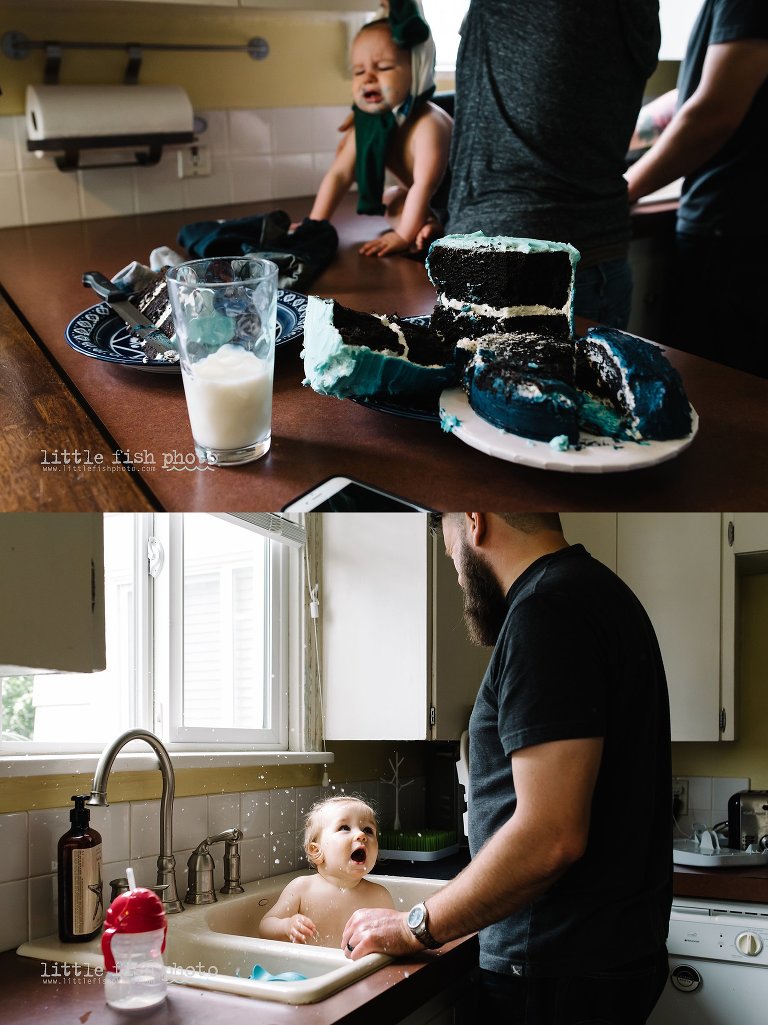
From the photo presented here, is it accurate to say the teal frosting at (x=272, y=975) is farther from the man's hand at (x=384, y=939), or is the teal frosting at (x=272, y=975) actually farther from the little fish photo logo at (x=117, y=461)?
the little fish photo logo at (x=117, y=461)

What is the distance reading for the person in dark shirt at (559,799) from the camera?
92 centimetres

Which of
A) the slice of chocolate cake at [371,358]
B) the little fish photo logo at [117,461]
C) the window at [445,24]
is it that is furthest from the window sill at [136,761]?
the window at [445,24]

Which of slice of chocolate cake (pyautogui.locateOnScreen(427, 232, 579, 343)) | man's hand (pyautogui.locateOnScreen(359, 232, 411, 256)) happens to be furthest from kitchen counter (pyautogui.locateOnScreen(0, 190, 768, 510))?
man's hand (pyautogui.locateOnScreen(359, 232, 411, 256))

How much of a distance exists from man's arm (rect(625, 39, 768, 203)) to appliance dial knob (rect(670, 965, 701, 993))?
1.48 meters

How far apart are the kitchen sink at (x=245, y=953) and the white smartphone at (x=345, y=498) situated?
629 mm

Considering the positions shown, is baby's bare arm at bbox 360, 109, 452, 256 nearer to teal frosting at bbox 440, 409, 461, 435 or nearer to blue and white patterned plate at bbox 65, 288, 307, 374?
blue and white patterned plate at bbox 65, 288, 307, 374

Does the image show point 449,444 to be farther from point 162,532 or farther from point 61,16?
point 61,16

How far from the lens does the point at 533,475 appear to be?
607 mm

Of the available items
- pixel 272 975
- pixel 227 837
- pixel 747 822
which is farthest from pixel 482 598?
pixel 747 822

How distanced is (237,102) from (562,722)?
162 cm

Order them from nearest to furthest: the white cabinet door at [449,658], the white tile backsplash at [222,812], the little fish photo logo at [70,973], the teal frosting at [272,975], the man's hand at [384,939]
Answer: the little fish photo logo at [70,973]
the man's hand at [384,939]
the teal frosting at [272,975]
the white tile backsplash at [222,812]
the white cabinet door at [449,658]

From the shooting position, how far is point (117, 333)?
856 mm

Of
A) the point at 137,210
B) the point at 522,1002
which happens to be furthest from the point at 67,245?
the point at 522,1002

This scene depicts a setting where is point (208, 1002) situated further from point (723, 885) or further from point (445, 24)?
point (445, 24)
